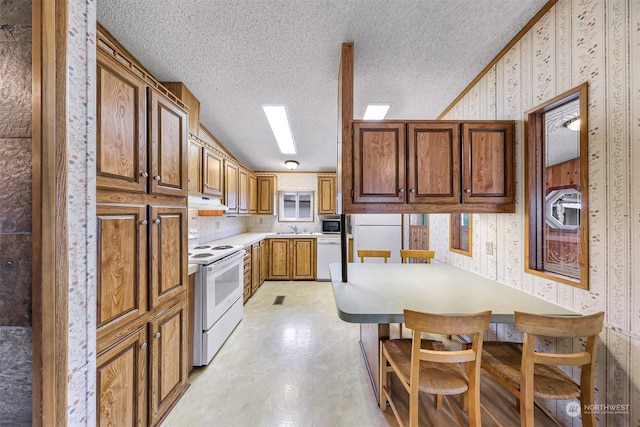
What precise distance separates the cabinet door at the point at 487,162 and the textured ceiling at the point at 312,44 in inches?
24.7

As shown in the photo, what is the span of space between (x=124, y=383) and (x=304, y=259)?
11.5 feet

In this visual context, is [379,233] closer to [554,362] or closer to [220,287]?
[220,287]

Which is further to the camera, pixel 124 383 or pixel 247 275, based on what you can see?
pixel 247 275

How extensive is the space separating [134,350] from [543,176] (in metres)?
2.77

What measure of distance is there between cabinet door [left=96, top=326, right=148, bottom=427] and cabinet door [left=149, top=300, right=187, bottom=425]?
0.17ft

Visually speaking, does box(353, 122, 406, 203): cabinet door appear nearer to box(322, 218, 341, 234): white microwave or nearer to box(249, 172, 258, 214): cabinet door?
box(249, 172, 258, 214): cabinet door

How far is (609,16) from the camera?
3.69 feet

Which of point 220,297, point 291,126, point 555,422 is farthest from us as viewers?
point 291,126

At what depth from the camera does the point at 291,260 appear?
459 centimetres

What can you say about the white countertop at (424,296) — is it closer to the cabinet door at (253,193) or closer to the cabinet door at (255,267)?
the cabinet door at (255,267)

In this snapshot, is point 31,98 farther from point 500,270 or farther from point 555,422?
point 555,422

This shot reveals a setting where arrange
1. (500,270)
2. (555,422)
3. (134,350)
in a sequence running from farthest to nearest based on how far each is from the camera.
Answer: (500,270) → (555,422) → (134,350)

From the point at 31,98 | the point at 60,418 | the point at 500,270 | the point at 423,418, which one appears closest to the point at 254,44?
the point at 31,98

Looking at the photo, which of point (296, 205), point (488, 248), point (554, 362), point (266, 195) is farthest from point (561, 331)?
point (296, 205)
